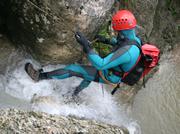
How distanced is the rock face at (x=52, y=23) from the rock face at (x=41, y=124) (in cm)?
201

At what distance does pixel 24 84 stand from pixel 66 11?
5.15 feet

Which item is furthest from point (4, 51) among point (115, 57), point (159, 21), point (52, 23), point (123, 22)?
point (159, 21)

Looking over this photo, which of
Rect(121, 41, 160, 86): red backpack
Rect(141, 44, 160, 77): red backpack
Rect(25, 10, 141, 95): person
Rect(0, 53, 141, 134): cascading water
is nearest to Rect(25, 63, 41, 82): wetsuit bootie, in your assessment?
Rect(0, 53, 141, 134): cascading water

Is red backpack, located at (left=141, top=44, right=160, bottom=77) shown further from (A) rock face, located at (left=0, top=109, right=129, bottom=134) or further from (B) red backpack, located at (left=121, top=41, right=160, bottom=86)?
(A) rock face, located at (left=0, top=109, right=129, bottom=134)

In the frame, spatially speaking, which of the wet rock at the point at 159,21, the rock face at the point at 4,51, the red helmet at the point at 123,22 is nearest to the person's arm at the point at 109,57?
the red helmet at the point at 123,22

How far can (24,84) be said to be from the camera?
7.09 metres

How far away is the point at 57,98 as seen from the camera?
721 cm

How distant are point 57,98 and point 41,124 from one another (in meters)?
2.27

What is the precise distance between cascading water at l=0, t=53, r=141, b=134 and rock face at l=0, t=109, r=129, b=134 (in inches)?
51.5

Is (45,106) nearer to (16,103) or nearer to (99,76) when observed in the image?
(16,103)

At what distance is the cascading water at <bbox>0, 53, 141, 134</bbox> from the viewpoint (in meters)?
6.78

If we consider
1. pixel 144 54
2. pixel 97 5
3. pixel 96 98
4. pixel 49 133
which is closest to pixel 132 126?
pixel 96 98

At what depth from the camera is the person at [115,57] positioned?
5895mm

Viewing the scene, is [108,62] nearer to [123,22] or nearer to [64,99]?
[123,22]
